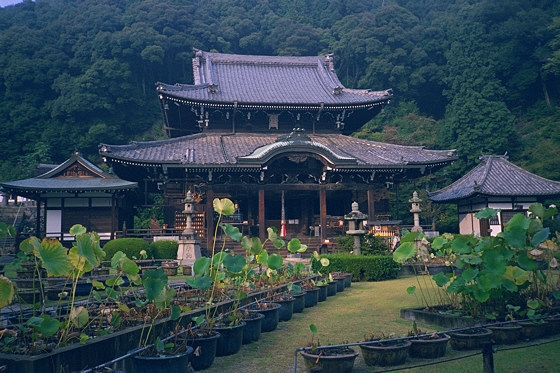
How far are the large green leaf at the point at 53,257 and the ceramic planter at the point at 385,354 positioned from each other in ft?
11.2

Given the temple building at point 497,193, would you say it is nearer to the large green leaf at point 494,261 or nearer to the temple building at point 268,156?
the temple building at point 268,156

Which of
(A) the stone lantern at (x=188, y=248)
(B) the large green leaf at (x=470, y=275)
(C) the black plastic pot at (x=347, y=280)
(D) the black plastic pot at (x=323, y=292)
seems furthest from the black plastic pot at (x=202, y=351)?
(A) the stone lantern at (x=188, y=248)

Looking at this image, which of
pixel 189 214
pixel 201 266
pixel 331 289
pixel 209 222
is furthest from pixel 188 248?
pixel 201 266

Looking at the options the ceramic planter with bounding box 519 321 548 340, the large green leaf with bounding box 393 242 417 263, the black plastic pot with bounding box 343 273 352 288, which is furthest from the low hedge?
the ceramic planter with bounding box 519 321 548 340

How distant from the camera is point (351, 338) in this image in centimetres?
623

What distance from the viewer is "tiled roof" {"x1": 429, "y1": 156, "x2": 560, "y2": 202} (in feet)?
74.6

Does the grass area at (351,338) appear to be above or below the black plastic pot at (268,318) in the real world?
below

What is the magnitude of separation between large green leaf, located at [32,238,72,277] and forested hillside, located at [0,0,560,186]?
34.7m

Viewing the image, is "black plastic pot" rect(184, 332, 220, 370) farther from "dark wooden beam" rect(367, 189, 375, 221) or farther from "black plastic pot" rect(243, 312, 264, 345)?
"dark wooden beam" rect(367, 189, 375, 221)

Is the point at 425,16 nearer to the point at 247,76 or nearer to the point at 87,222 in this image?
the point at 247,76

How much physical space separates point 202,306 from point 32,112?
142 ft

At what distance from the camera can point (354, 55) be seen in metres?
50.1

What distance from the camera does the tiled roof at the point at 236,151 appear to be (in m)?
19.9

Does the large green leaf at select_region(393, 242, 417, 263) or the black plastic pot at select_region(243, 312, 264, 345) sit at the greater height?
the large green leaf at select_region(393, 242, 417, 263)
